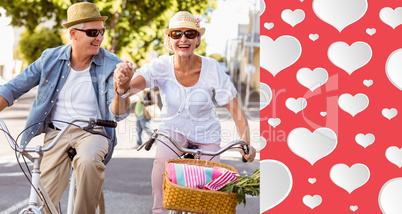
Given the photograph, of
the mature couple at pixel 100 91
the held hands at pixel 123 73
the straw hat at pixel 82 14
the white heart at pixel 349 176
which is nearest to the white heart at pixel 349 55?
the white heart at pixel 349 176

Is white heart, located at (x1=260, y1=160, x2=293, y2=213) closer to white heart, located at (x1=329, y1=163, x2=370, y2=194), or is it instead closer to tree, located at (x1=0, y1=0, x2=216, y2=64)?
white heart, located at (x1=329, y1=163, x2=370, y2=194)

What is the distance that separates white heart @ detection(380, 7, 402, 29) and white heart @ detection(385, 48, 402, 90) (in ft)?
0.36

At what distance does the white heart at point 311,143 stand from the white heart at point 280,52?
0.26 meters

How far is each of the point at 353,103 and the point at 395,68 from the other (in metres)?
0.20

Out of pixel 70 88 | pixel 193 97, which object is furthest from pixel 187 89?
pixel 70 88

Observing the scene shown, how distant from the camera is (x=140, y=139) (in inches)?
424

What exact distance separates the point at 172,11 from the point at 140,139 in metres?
10.2

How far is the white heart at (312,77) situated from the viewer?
2.20 metres

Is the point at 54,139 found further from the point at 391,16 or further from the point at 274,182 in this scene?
the point at 391,16

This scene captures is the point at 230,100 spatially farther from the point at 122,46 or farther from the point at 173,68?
the point at 122,46

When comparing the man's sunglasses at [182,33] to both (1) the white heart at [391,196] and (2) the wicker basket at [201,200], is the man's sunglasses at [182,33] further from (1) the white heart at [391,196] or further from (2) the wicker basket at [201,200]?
(1) the white heart at [391,196]

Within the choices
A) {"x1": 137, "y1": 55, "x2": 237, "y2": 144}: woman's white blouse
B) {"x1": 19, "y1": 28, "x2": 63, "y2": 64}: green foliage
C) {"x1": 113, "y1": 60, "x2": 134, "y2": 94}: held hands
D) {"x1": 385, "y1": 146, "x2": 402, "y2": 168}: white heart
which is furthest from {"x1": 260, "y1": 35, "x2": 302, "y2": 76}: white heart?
{"x1": 19, "y1": 28, "x2": 63, "y2": 64}: green foliage

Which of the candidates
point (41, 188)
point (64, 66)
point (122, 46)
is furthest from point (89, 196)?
point (122, 46)

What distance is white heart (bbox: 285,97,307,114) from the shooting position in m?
2.21
